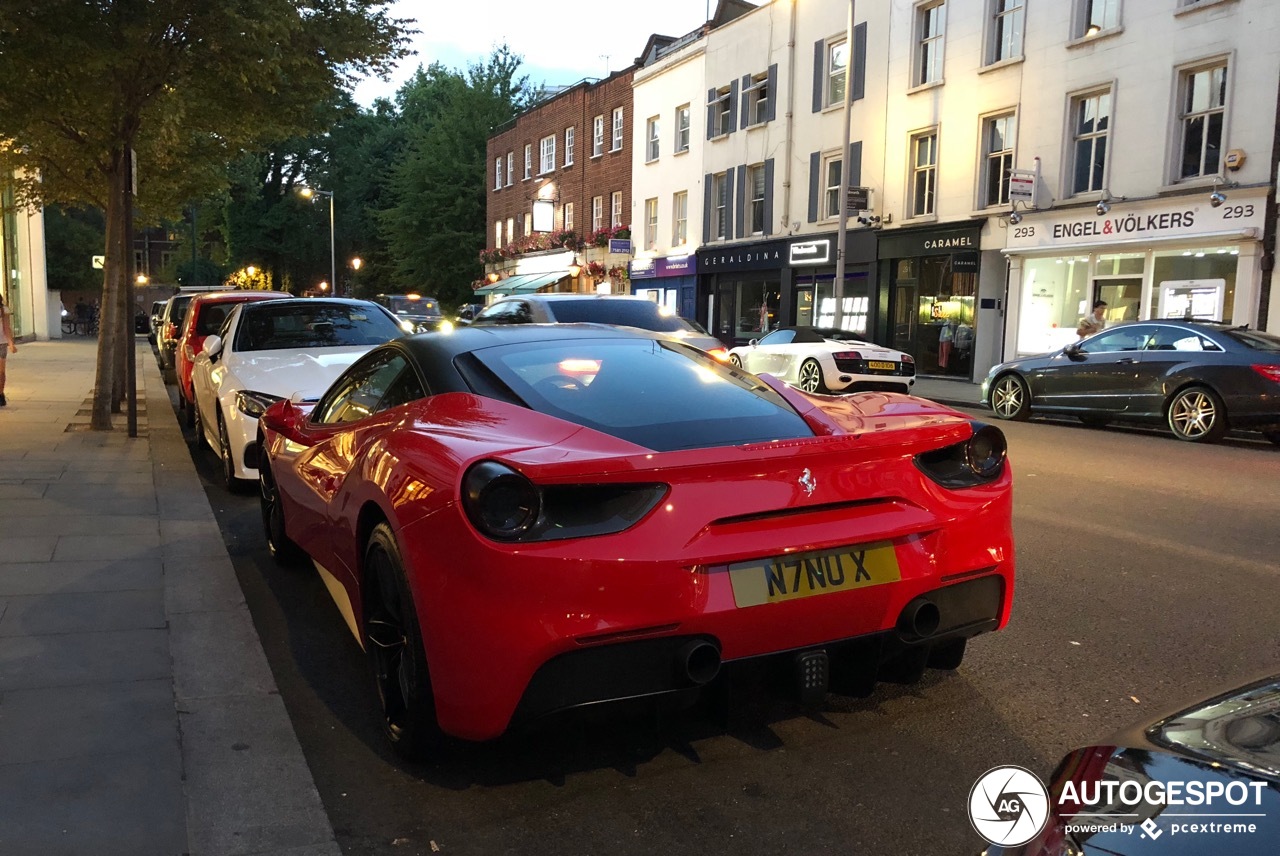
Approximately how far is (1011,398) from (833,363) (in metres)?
2.71

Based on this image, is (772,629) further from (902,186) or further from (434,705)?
(902,186)

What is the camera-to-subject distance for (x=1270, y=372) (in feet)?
36.3

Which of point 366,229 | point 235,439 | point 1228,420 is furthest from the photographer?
point 366,229

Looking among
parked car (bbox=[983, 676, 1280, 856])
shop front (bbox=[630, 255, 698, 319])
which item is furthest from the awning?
parked car (bbox=[983, 676, 1280, 856])

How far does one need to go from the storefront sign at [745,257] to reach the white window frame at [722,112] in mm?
3732

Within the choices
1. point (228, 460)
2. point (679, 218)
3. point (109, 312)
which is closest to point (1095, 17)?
point (679, 218)

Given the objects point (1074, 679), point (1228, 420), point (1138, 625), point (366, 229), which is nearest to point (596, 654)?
point (1074, 679)

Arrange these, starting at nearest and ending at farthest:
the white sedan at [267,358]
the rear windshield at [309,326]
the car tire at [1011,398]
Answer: the white sedan at [267,358], the rear windshield at [309,326], the car tire at [1011,398]

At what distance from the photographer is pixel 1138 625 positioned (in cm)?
449

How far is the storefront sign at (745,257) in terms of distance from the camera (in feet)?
93.9

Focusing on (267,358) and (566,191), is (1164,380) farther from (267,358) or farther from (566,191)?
(566,191)

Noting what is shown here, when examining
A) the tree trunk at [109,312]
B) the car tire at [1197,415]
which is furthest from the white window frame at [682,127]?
the tree trunk at [109,312]

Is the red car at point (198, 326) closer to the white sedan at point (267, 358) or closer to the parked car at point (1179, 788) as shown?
the white sedan at point (267, 358)

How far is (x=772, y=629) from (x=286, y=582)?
11.6 feet
